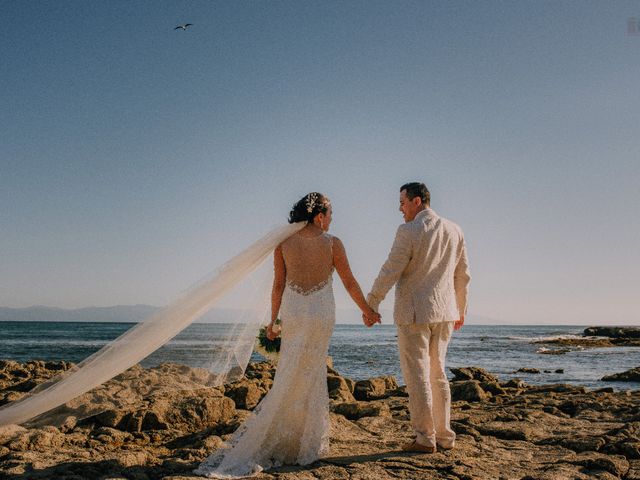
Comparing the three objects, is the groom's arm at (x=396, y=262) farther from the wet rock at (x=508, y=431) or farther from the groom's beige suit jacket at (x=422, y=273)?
the wet rock at (x=508, y=431)

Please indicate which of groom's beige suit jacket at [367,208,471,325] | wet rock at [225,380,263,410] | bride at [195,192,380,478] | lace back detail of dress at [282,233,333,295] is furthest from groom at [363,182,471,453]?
wet rock at [225,380,263,410]

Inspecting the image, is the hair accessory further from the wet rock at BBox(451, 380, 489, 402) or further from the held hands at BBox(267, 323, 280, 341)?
the wet rock at BBox(451, 380, 489, 402)

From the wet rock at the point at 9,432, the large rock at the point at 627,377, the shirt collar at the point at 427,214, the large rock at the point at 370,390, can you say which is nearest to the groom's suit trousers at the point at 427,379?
the shirt collar at the point at 427,214

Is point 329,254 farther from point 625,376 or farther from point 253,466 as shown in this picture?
point 625,376

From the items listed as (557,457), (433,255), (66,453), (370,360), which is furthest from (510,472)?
(370,360)

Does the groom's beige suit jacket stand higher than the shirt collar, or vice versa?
the shirt collar

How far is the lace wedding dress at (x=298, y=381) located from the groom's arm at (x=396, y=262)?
0.50 metres

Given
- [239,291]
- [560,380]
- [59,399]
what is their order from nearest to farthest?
[59,399], [239,291], [560,380]

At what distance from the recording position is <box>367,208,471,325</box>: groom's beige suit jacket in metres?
4.93

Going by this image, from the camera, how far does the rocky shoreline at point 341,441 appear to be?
14.7ft

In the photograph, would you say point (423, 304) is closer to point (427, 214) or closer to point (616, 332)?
point (427, 214)

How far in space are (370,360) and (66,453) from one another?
73.0 ft

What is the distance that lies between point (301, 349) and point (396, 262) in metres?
1.20

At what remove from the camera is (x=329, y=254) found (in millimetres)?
5094
